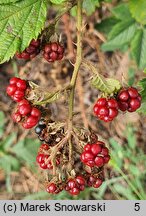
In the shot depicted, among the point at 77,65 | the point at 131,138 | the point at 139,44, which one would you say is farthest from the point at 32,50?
the point at 131,138

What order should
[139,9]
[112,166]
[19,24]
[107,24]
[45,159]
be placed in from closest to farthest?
[45,159]
[19,24]
[139,9]
[107,24]
[112,166]

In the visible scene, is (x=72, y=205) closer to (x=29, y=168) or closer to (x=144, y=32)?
(x=29, y=168)

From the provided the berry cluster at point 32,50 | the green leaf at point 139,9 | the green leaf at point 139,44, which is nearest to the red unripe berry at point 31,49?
the berry cluster at point 32,50

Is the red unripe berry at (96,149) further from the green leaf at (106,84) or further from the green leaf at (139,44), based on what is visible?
the green leaf at (139,44)

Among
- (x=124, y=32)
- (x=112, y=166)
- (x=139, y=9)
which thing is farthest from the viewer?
(x=112, y=166)

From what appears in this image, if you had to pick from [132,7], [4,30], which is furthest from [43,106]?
[132,7]

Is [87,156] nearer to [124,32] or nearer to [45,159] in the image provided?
[45,159]
